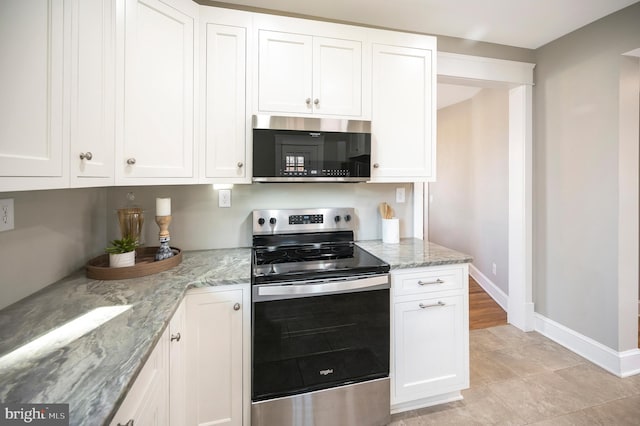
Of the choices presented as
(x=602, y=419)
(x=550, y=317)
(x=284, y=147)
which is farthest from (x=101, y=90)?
(x=550, y=317)

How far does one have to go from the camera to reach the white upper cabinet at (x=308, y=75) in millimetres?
1780

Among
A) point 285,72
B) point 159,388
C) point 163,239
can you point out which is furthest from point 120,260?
point 285,72

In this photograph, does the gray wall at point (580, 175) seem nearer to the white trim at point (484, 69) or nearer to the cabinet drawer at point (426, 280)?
the white trim at point (484, 69)

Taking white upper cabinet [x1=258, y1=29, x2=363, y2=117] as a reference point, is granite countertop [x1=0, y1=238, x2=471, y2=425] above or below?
below

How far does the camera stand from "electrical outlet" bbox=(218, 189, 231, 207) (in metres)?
2.06

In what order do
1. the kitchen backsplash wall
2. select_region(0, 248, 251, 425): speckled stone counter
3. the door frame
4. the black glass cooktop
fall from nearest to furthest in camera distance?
select_region(0, 248, 251, 425): speckled stone counter, the black glass cooktop, the kitchen backsplash wall, the door frame

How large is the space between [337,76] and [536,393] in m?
2.45

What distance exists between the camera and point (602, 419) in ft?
5.82

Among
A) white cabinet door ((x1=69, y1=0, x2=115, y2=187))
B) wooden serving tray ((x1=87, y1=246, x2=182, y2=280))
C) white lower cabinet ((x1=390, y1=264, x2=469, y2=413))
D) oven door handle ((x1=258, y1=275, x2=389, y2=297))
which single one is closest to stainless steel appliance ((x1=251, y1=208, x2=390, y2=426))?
oven door handle ((x1=258, y1=275, x2=389, y2=297))

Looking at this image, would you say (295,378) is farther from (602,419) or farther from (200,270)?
(602,419)

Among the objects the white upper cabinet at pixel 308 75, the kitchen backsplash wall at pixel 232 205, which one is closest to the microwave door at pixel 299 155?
the white upper cabinet at pixel 308 75

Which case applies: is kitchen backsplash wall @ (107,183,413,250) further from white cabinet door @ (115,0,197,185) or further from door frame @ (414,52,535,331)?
door frame @ (414,52,535,331)

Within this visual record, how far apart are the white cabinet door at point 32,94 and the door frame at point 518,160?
2482 mm

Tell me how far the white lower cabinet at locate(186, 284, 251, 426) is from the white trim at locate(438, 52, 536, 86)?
233 cm
